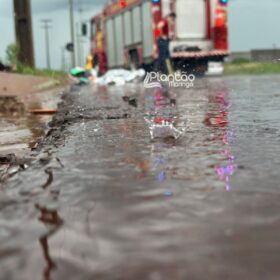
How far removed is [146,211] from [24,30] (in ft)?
36.2

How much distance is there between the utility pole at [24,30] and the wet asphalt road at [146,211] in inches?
364

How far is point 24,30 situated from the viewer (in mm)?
12156

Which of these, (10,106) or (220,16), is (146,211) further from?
(220,16)

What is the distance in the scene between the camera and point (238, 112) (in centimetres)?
505

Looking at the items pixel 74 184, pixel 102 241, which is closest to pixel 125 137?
pixel 74 184

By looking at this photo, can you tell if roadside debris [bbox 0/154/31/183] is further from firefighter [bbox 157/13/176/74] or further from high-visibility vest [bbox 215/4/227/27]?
high-visibility vest [bbox 215/4/227/27]

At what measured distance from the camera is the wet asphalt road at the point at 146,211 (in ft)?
4.52

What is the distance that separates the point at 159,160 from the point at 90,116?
249 cm

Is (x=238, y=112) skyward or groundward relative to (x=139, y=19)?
groundward

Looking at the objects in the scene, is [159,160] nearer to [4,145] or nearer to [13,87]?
[4,145]

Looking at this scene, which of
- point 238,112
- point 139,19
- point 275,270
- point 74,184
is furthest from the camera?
point 139,19

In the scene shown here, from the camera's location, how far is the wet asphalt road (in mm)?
1378

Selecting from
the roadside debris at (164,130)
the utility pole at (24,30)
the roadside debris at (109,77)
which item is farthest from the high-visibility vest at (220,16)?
the roadside debris at (164,130)

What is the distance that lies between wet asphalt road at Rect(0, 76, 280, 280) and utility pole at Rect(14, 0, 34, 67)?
9247 mm
